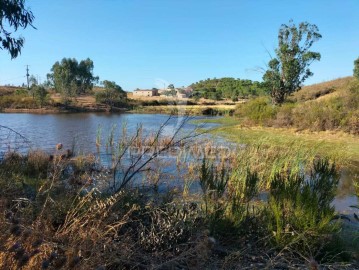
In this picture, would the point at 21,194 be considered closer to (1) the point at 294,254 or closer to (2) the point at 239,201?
(2) the point at 239,201

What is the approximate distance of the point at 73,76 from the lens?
351ft

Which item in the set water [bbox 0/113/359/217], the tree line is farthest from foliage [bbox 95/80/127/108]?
water [bbox 0/113/359/217]

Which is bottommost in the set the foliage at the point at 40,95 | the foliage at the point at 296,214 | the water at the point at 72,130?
the water at the point at 72,130

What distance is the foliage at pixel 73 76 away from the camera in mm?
96875

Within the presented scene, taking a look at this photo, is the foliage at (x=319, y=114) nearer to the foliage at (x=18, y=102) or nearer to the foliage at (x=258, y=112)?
the foliage at (x=258, y=112)

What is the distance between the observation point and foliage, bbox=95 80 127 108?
8350cm

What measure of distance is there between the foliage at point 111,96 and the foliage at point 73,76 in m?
8.70

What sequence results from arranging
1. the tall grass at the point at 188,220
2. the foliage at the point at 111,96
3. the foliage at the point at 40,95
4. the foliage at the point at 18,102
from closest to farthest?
the tall grass at the point at 188,220 → the foliage at the point at 18,102 → the foliage at the point at 40,95 → the foliage at the point at 111,96

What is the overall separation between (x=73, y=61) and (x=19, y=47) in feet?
359

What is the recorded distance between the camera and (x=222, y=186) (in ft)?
14.7

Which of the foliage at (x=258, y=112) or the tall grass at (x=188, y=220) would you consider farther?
the foliage at (x=258, y=112)

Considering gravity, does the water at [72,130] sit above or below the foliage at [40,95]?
below

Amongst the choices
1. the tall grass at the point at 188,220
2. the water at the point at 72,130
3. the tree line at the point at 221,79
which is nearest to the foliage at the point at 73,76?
the tree line at the point at 221,79

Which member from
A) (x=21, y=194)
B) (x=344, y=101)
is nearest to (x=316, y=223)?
(x=21, y=194)
